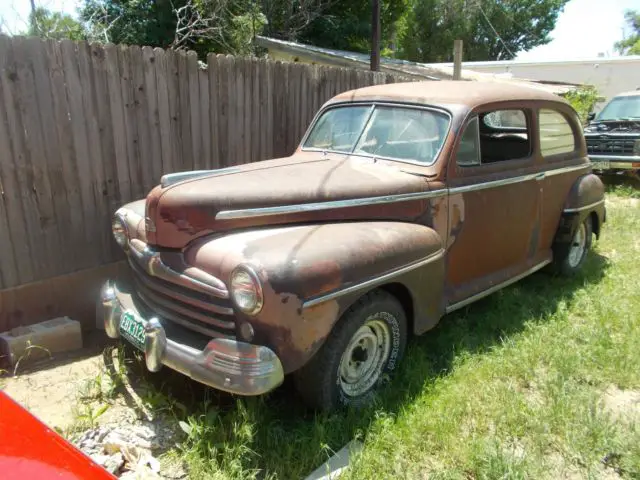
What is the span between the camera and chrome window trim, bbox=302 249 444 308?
2551 mm

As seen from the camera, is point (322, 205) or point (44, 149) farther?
point (44, 149)

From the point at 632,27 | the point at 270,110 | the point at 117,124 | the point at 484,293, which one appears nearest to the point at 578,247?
the point at 484,293

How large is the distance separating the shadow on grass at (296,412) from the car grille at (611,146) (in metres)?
6.52

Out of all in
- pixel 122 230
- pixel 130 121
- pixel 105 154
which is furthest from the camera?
pixel 130 121

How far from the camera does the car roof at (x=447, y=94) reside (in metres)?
3.83

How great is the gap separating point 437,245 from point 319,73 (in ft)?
12.0

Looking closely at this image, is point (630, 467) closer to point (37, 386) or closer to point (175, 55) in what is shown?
point (37, 386)

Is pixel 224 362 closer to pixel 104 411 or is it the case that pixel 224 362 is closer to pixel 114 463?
pixel 114 463

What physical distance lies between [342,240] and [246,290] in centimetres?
66

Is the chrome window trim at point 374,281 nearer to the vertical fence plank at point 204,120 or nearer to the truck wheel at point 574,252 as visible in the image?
the truck wheel at point 574,252

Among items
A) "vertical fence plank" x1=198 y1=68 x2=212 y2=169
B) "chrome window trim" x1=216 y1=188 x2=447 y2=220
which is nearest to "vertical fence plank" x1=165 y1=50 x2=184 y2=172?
"vertical fence plank" x1=198 y1=68 x2=212 y2=169

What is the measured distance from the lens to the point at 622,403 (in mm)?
3189

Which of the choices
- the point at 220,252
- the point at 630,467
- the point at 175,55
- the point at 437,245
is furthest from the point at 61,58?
the point at 630,467

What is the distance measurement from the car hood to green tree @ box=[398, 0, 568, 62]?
31133mm
